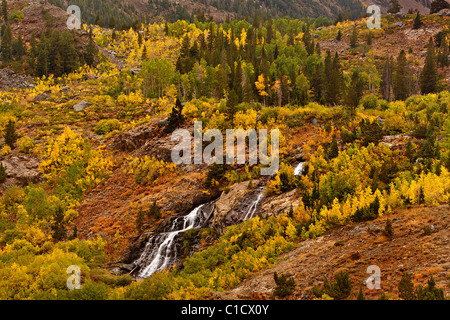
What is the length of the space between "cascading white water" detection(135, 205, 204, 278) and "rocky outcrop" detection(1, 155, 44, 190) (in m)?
19.5

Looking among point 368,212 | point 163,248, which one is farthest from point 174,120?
point 368,212

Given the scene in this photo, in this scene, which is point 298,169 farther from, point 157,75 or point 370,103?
point 157,75

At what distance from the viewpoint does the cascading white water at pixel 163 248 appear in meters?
28.2

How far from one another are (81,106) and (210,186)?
34093 millimetres

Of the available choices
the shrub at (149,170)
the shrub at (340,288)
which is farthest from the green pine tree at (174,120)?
the shrub at (340,288)

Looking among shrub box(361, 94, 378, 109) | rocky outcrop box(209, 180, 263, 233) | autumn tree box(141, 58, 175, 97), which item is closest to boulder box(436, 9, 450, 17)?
shrub box(361, 94, 378, 109)

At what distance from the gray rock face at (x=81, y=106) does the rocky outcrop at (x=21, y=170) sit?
50.4 ft

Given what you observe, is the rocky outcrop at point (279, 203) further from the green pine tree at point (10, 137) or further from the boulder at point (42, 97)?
the boulder at point (42, 97)

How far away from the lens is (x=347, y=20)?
14825cm

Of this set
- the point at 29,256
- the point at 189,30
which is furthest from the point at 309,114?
the point at 189,30

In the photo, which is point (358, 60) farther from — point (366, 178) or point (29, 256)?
point (29, 256)

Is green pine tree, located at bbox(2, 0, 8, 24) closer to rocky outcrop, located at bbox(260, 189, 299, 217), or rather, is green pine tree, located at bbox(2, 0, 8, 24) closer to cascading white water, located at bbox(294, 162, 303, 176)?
cascading white water, located at bbox(294, 162, 303, 176)

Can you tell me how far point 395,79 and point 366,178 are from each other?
44.9m

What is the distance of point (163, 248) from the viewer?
96.2 feet
